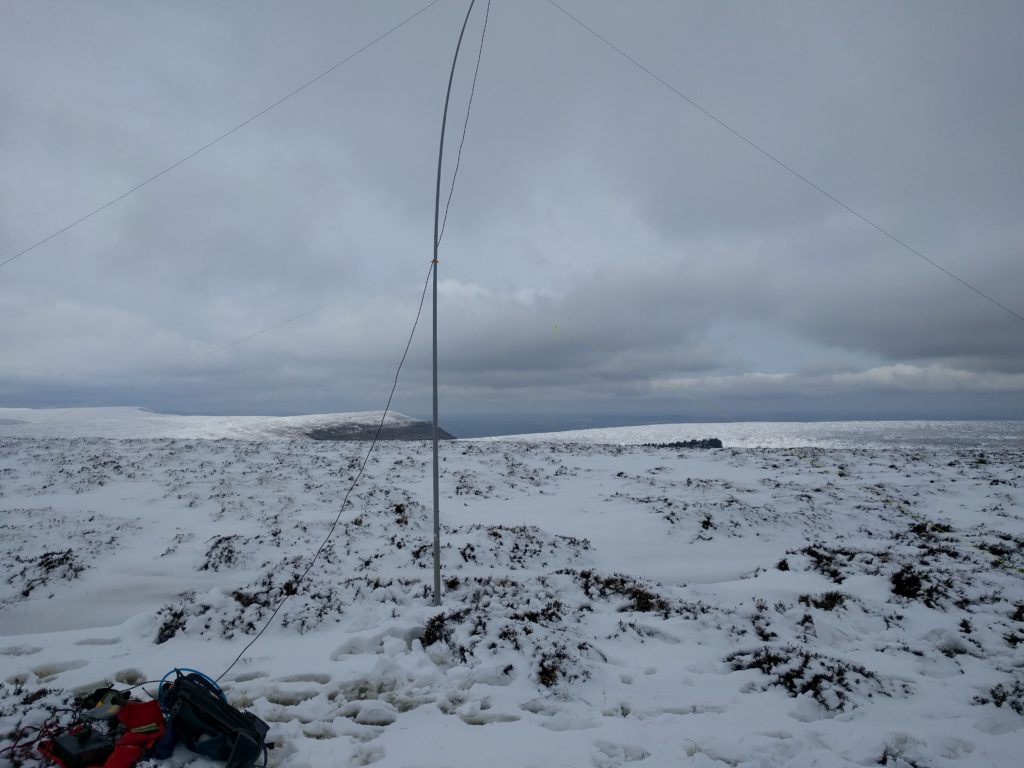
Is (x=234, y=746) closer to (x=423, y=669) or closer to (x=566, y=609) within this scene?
(x=423, y=669)

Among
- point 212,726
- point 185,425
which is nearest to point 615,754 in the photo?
point 212,726

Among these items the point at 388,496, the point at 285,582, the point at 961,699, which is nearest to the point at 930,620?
the point at 961,699

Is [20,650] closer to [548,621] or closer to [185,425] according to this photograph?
Answer: [548,621]

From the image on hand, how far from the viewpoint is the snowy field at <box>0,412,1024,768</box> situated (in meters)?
5.27

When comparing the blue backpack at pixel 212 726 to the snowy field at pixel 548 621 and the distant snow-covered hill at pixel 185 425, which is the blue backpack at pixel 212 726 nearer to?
the snowy field at pixel 548 621

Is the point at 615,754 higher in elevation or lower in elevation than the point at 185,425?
lower

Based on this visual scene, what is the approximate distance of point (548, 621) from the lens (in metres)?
7.86

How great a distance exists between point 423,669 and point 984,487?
2415 cm

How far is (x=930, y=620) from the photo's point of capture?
8.34 m

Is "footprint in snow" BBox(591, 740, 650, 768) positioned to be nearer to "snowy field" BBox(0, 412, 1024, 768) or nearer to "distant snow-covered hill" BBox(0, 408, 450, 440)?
"snowy field" BBox(0, 412, 1024, 768)

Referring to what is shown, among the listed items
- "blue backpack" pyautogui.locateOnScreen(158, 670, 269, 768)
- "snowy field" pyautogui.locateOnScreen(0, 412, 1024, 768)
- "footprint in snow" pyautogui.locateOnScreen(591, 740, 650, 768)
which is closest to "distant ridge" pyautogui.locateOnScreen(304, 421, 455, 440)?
"snowy field" pyautogui.locateOnScreen(0, 412, 1024, 768)

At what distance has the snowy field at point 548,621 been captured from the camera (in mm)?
5273

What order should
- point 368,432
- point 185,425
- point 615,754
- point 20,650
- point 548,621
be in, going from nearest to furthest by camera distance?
point 615,754
point 20,650
point 548,621
point 185,425
point 368,432

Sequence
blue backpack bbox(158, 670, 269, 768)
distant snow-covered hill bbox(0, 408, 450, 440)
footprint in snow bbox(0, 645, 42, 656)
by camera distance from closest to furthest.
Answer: blue backpack bbox(158, 670, 269, 768)
footprint in snow bbox(0, 645, 42, 656)
distant snow-covered hill bbox(0, 408, 450, 440)
